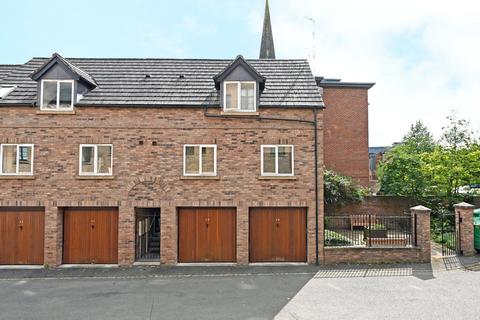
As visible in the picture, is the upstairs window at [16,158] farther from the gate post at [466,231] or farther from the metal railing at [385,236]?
the gate post at [466,231]

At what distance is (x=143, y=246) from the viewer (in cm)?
1470

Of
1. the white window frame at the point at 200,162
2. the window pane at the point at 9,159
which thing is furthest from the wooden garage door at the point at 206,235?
the window pane at the point at 9,159

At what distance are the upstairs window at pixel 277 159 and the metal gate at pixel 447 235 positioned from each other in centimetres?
686

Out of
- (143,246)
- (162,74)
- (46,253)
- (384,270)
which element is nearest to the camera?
(384,270)

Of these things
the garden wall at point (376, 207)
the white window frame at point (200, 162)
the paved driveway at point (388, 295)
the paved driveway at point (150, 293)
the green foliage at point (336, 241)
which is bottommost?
the paved driveway at point (150, 293)

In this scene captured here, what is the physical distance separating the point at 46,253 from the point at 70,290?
11.0ft

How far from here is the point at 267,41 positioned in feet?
106

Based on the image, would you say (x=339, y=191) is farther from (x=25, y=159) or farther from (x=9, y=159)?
(x=9, y=159)

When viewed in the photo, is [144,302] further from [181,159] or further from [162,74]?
[162,74]

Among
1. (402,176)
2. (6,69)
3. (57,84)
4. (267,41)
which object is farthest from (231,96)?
(267,41)

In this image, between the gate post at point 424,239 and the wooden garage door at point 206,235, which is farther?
the wooden garage door at point 206,235

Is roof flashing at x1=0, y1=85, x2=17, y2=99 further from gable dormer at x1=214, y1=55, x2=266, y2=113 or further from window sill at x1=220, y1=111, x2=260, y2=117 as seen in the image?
window sill at x1=220, y1=111, x2=260, y2=117

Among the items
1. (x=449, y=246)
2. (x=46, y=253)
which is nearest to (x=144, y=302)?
(x=46, y=253)

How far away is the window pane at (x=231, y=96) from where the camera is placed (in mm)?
14133
